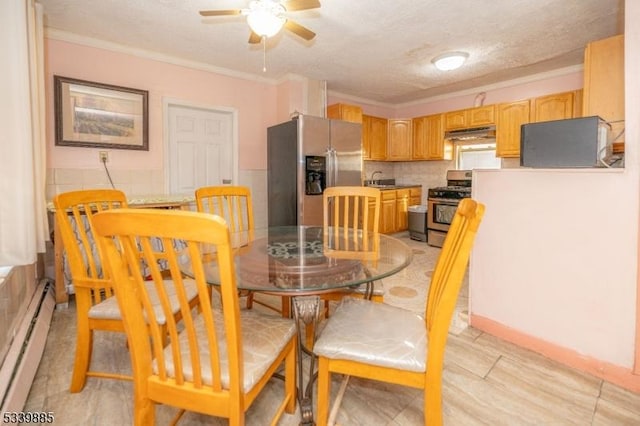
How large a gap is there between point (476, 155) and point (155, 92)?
4769 mm

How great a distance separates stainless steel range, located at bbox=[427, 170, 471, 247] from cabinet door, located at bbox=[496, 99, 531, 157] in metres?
0.66

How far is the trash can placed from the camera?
5145 millimetres

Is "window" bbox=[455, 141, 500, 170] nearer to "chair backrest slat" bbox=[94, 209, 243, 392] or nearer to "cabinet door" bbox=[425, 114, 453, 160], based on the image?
"cabinet door" bbox=[425, 114, 453, 160]

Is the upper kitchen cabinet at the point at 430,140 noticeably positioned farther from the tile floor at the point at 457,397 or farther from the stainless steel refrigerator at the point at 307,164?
the tile floor at the point at 457,397

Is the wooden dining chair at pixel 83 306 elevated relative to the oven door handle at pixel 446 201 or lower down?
lower down

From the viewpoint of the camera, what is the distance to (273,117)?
4.41m

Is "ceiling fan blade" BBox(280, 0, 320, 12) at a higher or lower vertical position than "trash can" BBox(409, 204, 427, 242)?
higher

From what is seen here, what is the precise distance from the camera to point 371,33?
298 cm

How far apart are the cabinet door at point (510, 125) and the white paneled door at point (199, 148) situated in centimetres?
381

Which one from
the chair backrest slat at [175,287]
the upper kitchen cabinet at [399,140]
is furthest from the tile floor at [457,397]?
the upper kitchen cabinet at [399,140]

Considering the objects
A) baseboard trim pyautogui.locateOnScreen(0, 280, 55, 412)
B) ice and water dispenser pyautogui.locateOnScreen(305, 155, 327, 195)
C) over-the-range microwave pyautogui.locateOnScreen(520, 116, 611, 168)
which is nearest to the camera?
baseboard trim pyautogui.locateOnScreen(0, 280, 55, 412)

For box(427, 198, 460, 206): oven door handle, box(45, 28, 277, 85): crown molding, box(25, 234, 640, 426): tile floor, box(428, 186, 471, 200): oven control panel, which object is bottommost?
box(25, 234, 640, 426): tile floor

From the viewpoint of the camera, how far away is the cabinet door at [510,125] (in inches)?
169

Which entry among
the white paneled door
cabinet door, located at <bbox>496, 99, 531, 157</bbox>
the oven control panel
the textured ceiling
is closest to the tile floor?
the white paneled door
